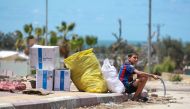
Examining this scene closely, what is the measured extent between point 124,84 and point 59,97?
294 cm

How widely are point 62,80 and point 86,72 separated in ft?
2.29

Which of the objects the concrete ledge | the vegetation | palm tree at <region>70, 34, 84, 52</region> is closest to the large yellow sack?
the concrete ledge

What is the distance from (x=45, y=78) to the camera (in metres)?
14.0

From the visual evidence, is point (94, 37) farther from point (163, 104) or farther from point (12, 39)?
point (163, 104)

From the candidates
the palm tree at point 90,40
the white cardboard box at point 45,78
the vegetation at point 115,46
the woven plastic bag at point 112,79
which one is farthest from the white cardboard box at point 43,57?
the palm tree at point 90,40

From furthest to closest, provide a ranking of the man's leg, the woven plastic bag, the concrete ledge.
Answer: the woven plastic bag, the man's leg, the concrete ledge

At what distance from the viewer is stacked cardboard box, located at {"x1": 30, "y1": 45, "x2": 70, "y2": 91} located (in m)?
14.0

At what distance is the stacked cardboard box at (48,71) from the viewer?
14.0m

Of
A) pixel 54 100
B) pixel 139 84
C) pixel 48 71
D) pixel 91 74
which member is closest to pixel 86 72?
pixel 91 74

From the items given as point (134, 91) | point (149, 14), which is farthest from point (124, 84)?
point (149, 14)

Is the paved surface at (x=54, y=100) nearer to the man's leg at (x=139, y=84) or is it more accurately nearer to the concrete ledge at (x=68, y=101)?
the concrete ledge at (x=68, y=101)

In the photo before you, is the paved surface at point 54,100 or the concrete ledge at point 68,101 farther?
the paved surface at point 54,100

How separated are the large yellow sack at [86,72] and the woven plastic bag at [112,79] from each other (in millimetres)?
180

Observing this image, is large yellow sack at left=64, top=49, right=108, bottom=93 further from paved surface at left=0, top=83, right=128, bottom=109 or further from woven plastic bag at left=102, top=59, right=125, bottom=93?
paved surface at left=0, top=83, right=128, bottom=109
